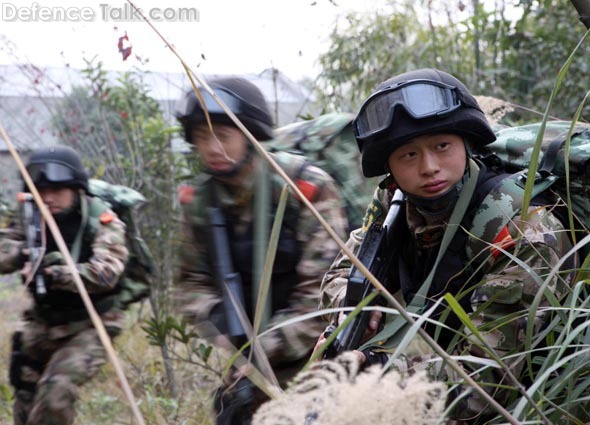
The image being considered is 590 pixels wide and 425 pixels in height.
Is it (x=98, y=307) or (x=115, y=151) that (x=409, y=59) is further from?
(x=98, y=307)

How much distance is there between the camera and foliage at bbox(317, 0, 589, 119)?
5.59 meters

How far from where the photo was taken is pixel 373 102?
193 centimetres

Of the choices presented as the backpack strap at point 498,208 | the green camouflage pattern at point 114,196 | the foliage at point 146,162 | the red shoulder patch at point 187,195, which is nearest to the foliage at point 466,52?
the foliage at point 146,162

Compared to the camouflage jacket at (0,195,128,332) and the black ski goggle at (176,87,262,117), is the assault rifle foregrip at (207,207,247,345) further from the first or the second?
the camouflage jacket at (0,195,128,332)

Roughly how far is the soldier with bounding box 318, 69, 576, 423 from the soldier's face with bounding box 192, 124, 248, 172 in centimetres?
85

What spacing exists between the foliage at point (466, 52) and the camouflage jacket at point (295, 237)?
3.17 meters

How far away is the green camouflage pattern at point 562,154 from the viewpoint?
71.6 inches

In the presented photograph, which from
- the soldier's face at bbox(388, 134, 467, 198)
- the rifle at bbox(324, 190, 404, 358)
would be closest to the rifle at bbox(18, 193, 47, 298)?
the rifle at bbox(324, 190, 404, 358)

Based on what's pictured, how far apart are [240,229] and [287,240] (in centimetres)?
20

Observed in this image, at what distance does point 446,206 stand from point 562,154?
30 cm

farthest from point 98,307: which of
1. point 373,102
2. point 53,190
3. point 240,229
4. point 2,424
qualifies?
point 373,102

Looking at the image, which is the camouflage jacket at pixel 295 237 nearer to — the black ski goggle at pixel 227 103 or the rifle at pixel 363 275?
the black ski goggle at pixel 227 103

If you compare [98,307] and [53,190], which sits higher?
[53,190]

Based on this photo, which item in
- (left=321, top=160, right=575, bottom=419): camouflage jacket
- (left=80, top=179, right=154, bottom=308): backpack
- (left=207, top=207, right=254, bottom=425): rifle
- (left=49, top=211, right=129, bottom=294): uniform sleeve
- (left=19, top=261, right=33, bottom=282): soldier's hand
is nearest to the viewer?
(left=321, top=160, right=575, bottom=419): camouflage jacket
